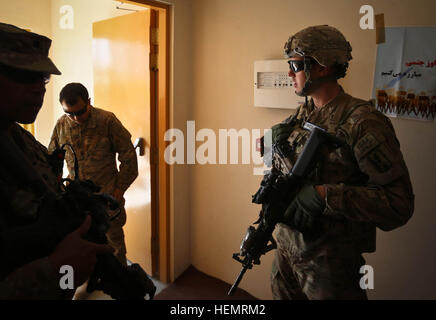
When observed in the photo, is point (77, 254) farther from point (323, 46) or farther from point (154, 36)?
point (154, 36)

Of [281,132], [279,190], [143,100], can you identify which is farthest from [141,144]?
[279,190]

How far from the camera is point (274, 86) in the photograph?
7.18 ft

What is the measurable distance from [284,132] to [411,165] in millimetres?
740

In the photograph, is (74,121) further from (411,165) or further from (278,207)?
(411,165)

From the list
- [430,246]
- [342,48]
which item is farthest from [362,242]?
[342,48]

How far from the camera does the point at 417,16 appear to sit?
168cm

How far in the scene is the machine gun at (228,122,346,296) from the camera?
137 cm

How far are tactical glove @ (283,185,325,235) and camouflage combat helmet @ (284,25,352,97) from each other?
0.50 metres

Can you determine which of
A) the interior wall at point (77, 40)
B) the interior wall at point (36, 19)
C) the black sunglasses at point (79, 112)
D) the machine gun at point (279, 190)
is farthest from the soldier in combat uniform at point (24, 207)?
the interior wall at point (36, 19)

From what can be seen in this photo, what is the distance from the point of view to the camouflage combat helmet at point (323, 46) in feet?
4.81

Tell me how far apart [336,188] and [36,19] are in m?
3.91

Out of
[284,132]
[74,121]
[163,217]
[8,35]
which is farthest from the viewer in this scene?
[163,217]

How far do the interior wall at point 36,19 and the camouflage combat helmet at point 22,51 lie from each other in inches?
127

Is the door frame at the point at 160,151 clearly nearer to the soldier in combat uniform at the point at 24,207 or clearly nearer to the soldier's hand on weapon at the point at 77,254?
the soldier in combat uniform at the point at 24,207
